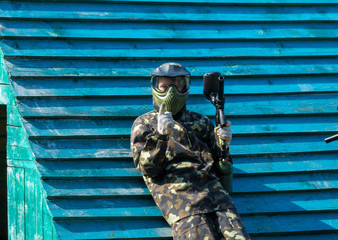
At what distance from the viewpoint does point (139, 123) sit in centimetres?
440

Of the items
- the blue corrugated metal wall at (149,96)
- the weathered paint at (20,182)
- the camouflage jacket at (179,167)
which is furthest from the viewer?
the weathered paint at (20,182)

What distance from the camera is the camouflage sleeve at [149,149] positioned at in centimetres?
407

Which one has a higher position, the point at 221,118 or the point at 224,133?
the point at 221,118

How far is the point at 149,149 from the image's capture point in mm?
4168

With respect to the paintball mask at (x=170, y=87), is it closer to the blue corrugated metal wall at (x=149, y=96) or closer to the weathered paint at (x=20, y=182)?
the blue corrugated metal wall at (x=149, y=96)

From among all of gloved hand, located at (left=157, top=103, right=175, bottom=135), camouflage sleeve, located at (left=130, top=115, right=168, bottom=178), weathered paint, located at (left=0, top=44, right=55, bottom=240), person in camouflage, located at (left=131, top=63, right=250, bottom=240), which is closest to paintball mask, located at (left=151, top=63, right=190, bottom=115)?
person in camouflage, located at (left=131, top=63, right=250, bottom=240)

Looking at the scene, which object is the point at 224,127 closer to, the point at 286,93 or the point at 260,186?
the point at 260,186

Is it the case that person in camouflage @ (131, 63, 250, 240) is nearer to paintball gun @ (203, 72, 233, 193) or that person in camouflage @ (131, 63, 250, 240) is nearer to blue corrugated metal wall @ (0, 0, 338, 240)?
paintball gun @ (203, 72, 233, 193)

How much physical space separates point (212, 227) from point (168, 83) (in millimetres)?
1246

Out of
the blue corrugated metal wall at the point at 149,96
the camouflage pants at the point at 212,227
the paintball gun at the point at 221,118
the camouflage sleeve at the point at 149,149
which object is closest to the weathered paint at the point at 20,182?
the blue corrugated metal wall at the point at 149,96

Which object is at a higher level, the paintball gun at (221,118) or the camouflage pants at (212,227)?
the paintball gun at (221,118)

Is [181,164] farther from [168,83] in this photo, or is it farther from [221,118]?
[168,83]

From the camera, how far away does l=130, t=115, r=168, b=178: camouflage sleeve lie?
4070 millimetres

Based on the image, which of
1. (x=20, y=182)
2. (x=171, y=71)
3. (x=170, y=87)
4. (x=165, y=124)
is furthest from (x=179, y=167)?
(x=20, y=182)
